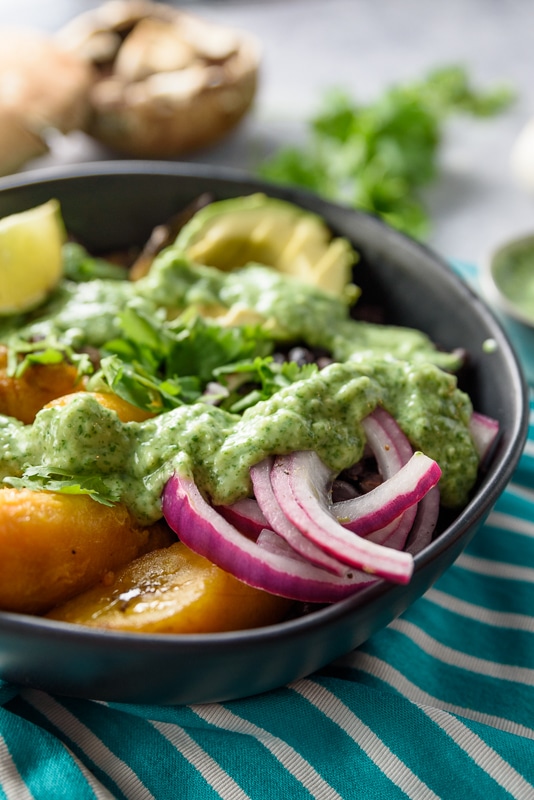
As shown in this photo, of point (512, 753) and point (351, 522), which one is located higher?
point (351, 522)

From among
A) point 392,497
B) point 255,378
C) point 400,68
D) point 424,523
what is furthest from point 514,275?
point 400,68

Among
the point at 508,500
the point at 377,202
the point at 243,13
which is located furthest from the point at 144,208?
the point at 243,13

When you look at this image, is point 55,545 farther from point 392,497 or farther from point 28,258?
point 28,258

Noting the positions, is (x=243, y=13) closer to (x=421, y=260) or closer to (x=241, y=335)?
(x=421, y=260)

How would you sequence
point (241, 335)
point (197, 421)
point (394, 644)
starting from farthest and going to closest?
point (241, 335), point (394, 644), point (197, 421)

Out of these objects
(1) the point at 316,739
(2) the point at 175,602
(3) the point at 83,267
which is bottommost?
(1) the point at 316,739

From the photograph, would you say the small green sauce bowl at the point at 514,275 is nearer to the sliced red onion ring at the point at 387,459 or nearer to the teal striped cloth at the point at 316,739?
the sliced red onion ring at the point at 387,459

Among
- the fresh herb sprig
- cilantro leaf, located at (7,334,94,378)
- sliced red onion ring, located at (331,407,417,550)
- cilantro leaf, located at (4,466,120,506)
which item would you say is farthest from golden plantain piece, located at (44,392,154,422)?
sliced red onion ring, located at (331,407,417,550)
